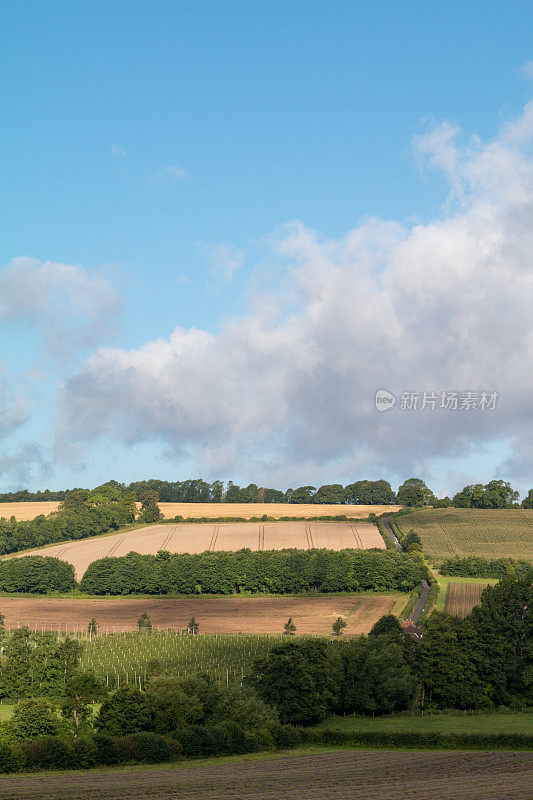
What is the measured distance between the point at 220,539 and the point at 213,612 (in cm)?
4866

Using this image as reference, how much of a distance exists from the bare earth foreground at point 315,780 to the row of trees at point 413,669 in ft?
58.8

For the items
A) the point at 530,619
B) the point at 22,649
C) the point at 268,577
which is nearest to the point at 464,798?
the point at 530,619

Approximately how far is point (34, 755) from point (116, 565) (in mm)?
100835

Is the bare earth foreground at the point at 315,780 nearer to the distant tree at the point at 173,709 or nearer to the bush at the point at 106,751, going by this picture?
the bush at the point at 106,751

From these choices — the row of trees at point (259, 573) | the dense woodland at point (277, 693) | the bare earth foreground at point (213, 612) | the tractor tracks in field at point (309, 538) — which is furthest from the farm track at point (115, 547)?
the dense woodland at point (277, 693)

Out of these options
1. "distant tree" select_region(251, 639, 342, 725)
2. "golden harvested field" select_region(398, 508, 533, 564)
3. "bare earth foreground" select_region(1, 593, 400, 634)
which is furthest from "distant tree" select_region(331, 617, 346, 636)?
"golden harvested field" select_region(398, 508, 533, 564)

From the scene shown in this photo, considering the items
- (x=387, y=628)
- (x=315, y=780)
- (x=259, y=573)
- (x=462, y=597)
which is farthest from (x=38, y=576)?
(x=315, y=780)

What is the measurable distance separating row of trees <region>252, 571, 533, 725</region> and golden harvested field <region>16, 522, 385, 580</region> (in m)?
78.9

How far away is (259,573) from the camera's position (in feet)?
487

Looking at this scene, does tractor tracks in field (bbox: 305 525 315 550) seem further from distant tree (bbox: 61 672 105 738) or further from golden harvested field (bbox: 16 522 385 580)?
distant tree (bbox: 61 672 105 738)

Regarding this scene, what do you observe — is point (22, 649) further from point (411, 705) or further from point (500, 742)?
point (500, 742)

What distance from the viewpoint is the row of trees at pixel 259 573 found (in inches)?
5655

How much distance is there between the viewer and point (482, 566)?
148m

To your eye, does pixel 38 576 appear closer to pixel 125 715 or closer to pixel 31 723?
pixel 31 723
